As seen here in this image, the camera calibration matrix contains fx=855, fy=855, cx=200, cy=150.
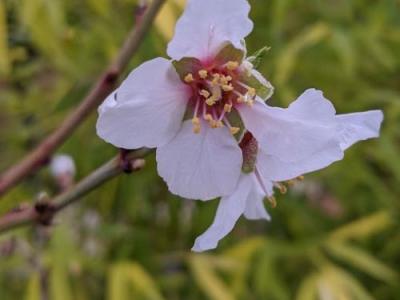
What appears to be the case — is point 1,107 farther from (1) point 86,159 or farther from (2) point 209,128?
(2) point 209,128

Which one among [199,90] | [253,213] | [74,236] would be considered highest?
[199,90]

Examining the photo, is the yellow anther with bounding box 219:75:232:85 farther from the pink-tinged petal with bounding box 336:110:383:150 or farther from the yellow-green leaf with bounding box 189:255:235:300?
the yellow-green leaf with bounding box 189:255:235:300

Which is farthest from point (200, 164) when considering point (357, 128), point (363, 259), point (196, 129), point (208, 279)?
point (363, 259)

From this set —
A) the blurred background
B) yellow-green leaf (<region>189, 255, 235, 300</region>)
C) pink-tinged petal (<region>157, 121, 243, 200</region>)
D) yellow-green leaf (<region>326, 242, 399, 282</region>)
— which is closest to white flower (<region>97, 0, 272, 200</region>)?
pink-tinged petal (<region>157, 121, 243, 200</region>)

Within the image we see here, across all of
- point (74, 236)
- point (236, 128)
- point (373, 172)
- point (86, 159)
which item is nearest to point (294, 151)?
point (236, 128)

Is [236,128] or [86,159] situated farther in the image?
[86,159]

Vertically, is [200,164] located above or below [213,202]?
above

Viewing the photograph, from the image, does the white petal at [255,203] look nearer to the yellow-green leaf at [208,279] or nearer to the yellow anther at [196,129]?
the yellow anther at [196,129]

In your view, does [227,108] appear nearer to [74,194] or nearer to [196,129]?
Result: [196,129]
